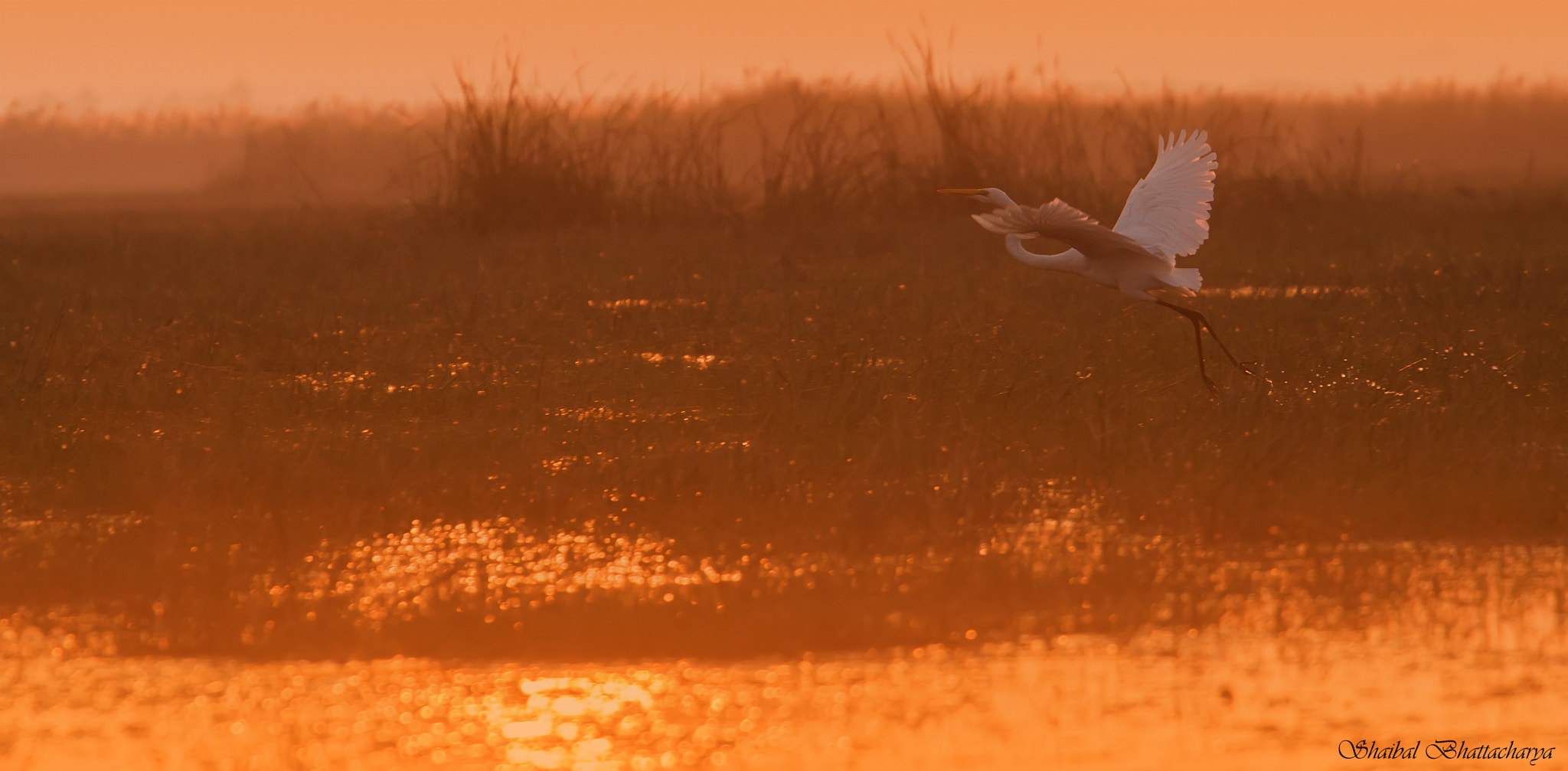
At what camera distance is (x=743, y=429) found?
20.0 feet

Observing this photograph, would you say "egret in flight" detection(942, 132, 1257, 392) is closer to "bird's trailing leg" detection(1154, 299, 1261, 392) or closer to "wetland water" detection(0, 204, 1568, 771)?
"bird's trailing leg" detection(1154, 299, 1261, 392)

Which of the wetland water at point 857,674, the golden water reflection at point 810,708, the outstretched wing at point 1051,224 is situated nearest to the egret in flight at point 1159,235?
the outstretched wing at point 1051,224

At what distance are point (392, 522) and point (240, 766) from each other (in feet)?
5.96

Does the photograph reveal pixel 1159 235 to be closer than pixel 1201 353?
Yes

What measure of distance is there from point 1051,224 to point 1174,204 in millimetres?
1457

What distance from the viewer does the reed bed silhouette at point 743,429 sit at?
4.06 meters

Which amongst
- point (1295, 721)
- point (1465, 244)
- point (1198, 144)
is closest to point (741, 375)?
point (1198, 144)

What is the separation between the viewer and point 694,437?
5969 mm

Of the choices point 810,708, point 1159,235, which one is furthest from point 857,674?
point 1159,235

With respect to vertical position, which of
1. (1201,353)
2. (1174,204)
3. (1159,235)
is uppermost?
(1174,204)

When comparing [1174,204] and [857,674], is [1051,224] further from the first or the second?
[857,674]

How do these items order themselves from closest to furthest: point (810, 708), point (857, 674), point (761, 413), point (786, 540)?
point (810, 708)
point (857, 674)
point (786, 540)
point (761, 413)

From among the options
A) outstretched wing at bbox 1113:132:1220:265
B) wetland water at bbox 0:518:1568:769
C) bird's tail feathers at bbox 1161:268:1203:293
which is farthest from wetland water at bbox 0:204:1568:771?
outstretched wing at bbox 1113:132:1220:265

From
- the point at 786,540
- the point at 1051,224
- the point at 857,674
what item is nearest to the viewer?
the point at 857,674
